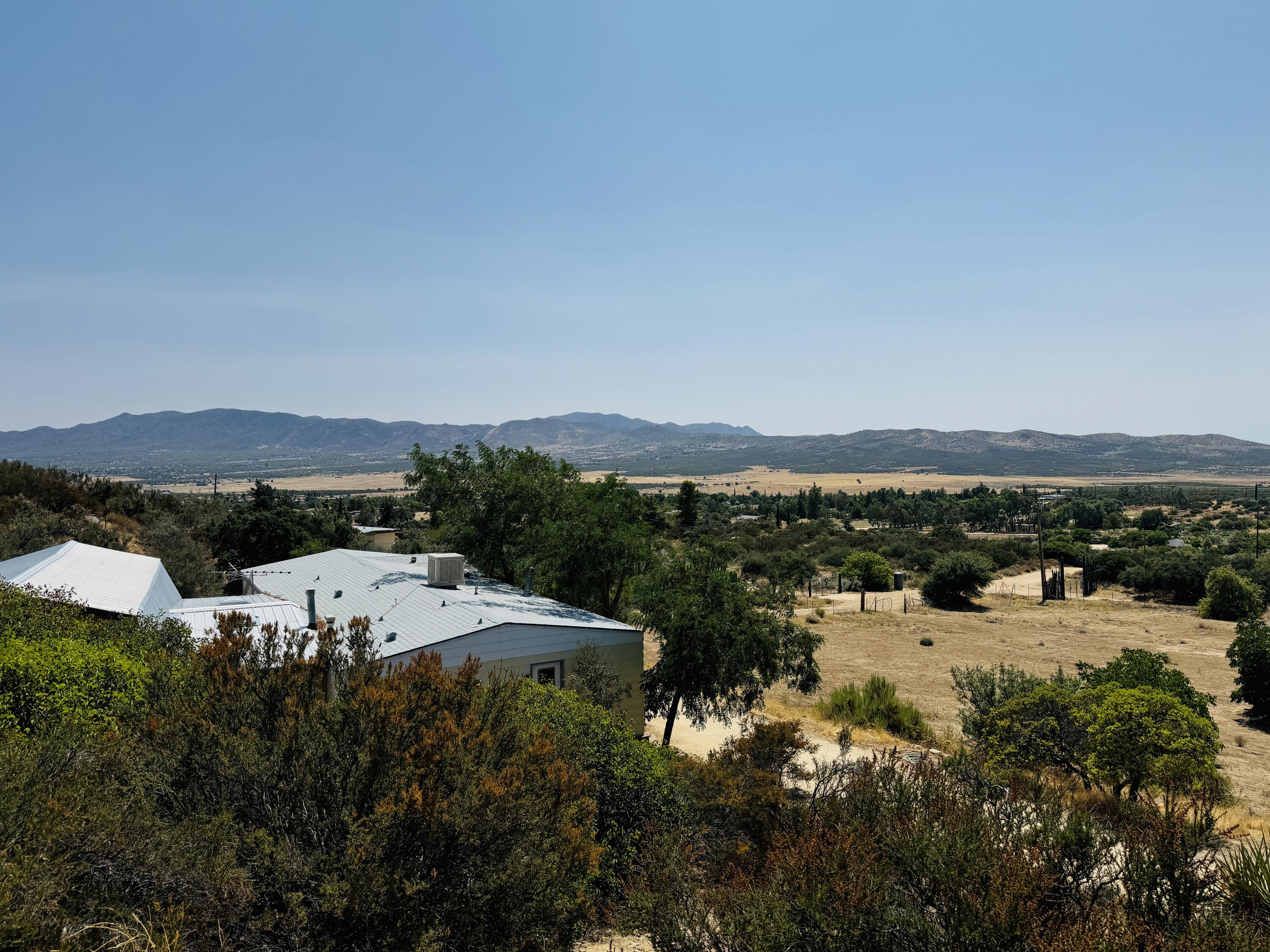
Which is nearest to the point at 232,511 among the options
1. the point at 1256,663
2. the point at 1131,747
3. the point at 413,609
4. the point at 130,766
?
the point at 413,609

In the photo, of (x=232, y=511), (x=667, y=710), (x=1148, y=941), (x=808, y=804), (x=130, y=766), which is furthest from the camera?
(x=232, y=511)

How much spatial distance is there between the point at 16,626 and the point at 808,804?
40.0 ft

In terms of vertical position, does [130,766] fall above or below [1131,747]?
above

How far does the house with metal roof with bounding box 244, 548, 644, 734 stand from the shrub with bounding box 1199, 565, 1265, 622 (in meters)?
35.2

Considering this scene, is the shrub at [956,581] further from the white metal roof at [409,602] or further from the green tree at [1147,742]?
the green tree at [1147,742]

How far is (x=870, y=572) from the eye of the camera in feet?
146

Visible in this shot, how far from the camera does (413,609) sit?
16.5m

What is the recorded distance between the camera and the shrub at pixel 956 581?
131 ft

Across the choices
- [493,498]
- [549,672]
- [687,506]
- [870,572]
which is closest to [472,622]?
[549,672]

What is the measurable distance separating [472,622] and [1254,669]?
22.2 m

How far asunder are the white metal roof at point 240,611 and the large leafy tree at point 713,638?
28.3 ft

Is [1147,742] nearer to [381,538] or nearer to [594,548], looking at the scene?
[594,548]

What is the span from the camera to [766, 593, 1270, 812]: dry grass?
17.9 m

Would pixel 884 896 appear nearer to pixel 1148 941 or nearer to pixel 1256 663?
pixel 1148 941
